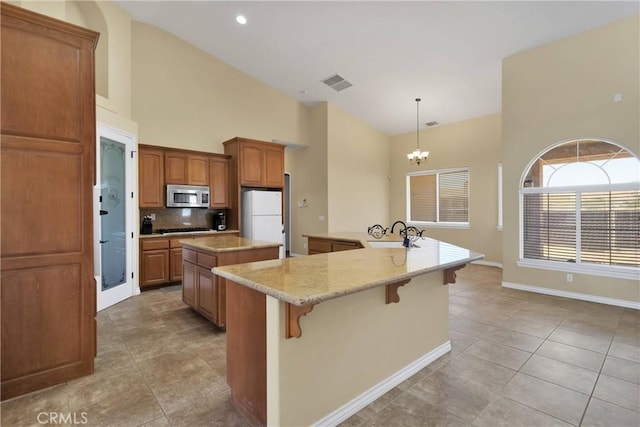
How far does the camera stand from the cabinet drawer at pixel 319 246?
4359 mm

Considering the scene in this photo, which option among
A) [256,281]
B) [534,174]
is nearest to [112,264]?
[256,281]

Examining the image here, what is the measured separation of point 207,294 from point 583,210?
5.28 meters

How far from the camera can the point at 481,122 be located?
22.0 ft

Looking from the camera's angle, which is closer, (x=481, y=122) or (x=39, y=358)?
(x=39, y=358)

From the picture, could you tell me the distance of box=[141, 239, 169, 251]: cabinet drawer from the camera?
4.65 m

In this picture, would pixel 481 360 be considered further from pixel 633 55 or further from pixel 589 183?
pixel 633 55

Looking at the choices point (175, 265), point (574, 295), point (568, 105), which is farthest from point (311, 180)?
point (574, 295)

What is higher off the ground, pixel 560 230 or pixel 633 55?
pixel 633 55

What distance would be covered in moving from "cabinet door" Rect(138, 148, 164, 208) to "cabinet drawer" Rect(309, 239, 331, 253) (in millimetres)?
2732

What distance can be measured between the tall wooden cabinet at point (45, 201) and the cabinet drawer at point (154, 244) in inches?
100

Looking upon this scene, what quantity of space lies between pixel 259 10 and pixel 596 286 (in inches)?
249

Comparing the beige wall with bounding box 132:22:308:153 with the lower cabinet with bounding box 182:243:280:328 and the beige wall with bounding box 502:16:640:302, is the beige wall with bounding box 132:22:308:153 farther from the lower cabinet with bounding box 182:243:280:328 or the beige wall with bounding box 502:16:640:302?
the beige wall with bounding box 502:16:640:302

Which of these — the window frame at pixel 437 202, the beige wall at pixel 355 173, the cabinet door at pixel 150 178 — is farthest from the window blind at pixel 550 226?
the cabinet door at pixel 150 178

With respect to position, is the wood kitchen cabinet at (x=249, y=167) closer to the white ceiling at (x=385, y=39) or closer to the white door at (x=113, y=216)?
the white ceiling at (x=385, y=39)
